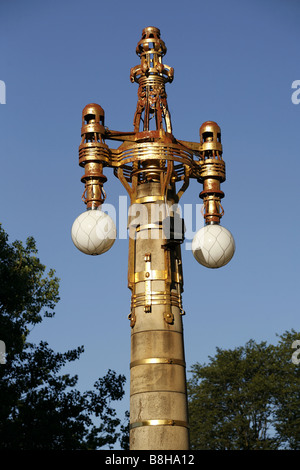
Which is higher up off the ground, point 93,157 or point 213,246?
point 93,157

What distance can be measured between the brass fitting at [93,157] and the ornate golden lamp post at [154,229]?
19 millimetres

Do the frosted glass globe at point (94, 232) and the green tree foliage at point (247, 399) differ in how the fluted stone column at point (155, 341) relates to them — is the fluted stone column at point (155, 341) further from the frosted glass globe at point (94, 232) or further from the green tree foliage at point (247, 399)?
the green tree foliage at point (247, 399)

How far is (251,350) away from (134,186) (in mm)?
45214

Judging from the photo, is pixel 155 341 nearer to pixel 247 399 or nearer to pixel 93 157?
pixel 93 157

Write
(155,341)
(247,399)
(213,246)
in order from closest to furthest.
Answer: (155,341)
(213,246)
(247,399)

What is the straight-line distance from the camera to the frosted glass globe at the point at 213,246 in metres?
14.3

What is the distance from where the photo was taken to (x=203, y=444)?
5553 cm

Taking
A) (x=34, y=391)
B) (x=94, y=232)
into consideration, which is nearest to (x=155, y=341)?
(x=94, y=232)

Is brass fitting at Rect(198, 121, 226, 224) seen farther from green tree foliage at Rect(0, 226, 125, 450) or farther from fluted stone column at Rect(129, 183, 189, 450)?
green tree foliage at Rect(0, 226, 125, 450)

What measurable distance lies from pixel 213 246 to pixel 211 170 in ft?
5.97

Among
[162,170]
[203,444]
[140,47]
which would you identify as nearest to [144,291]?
[162,170]

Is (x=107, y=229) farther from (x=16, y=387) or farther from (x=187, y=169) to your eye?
(x=16, y=387)

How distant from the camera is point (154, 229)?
48.6 ft

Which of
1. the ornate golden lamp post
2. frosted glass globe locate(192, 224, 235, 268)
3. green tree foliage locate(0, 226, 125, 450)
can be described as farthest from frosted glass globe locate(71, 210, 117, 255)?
green tree foliage locate(0, 226, 125, 450)
